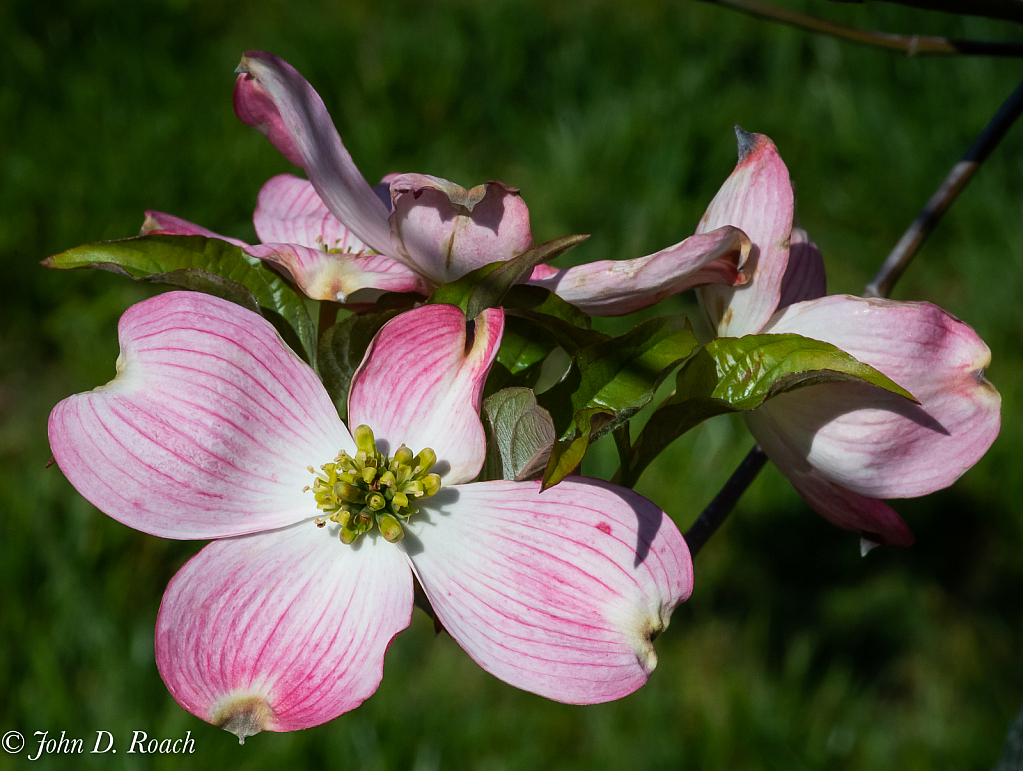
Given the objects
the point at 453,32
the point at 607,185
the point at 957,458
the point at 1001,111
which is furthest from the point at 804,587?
the point at 453,32

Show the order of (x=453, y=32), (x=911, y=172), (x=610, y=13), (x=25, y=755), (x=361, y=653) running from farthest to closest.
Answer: (x=610, y=13), (x=453, y=32), (x=911, y=172), (x=25, y=755), (x=361, y=653)

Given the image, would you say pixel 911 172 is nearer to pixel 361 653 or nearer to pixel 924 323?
pixel 924 323

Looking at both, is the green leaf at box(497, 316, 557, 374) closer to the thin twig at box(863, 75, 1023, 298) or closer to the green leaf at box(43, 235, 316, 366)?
the green leaf at box(43, 235, 316, 366)

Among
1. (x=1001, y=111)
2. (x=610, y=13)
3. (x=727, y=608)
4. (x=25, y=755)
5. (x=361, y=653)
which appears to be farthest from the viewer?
(x=610, y=13)

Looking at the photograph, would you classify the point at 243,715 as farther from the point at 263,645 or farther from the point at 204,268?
the point at 204,268

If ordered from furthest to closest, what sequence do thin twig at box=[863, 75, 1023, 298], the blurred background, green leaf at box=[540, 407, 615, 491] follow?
the blurred background < thin twig at box=[863, 75, 1023, 298] < green leaf at box=[540, 407, 615, 491]

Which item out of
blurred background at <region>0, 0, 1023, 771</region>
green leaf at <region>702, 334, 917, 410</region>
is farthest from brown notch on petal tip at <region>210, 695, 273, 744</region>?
blurred background at <region>0, 0, 1023, 771</region>

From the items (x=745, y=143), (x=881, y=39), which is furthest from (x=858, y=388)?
(x=881, y=39)
